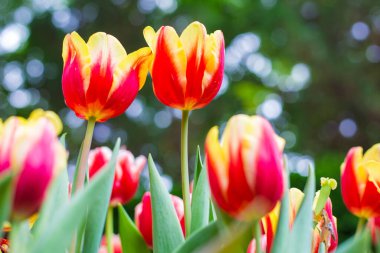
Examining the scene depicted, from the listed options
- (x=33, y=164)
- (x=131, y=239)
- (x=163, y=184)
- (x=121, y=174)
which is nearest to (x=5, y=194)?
(x=33, y=164)

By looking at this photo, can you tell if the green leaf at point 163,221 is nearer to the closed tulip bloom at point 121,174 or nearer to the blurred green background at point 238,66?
the closed tulip bloom at point 121,174

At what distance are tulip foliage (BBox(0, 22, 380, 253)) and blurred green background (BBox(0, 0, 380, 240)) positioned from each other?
7180 mm

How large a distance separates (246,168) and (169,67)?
0.81 ft

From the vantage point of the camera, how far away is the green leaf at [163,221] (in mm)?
683

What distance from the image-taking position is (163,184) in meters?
0.71

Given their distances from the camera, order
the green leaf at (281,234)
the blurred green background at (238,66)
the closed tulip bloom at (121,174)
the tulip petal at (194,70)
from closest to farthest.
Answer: the green leaf at (281,234), the tulip petal at (194,70), the closed tulip bloom at (121,174), the blurred green background at (238,66)

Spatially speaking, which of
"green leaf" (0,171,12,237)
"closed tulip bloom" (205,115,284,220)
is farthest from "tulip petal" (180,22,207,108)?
"green leaf" (0,171,12,237)

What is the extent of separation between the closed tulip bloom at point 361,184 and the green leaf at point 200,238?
0.27m

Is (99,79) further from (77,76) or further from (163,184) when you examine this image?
(163,184)

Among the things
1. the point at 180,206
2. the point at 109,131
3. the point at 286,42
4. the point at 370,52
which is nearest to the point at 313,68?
the point at 286,42

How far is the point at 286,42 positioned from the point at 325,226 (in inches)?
328

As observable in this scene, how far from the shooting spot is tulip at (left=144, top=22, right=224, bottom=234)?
0.77 meters

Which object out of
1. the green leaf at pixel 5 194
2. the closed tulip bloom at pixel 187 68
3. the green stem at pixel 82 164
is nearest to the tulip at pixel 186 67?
the closed tulip bloom at pixel 187 68

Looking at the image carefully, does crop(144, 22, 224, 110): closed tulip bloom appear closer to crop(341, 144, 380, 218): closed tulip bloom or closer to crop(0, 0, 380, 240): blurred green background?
crop(341, 144, 380, 218): closed tulip bloom
